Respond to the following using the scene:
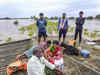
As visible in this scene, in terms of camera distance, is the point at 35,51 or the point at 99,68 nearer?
the point at 35,51

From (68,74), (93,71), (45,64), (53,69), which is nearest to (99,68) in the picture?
(93,71)

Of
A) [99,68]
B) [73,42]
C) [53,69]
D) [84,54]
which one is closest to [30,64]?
[53,69]

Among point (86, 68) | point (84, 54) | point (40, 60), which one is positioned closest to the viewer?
point (40, 60)

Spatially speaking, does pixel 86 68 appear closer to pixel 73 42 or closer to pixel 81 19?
pixel 73 42

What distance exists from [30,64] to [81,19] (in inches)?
160

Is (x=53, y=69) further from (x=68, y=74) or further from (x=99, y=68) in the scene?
(x=99, y=68)

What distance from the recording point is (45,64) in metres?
2.23

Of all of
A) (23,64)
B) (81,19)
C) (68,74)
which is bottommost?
(68,74)

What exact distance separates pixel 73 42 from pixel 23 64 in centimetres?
321

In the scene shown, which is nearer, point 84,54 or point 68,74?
point 68,74

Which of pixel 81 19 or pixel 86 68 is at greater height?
pixel 81 19

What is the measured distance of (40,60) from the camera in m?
2.05

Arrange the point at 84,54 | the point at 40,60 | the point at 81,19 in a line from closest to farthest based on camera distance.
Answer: the point at 40,60
the point at 84,54
the point at 81,19

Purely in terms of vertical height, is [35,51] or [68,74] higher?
[35,51]
